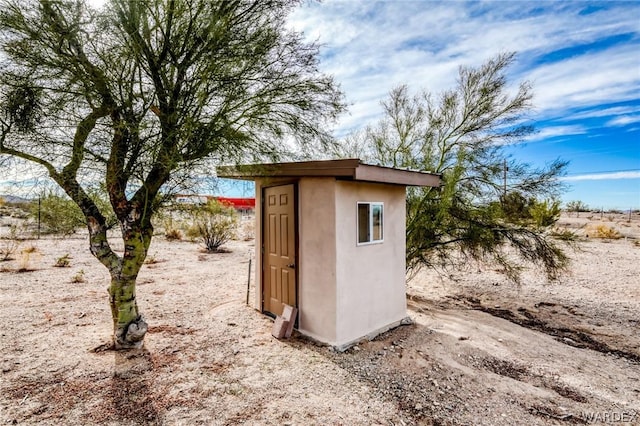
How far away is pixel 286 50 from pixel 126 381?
4191mm

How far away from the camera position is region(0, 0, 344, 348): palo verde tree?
10.1ft

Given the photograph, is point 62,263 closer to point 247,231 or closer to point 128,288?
point 128,288

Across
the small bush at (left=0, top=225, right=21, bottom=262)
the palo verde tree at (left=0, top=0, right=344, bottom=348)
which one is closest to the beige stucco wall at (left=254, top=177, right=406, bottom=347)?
the palo verde tree at (left=0, top=0, right=344, bottom=348)

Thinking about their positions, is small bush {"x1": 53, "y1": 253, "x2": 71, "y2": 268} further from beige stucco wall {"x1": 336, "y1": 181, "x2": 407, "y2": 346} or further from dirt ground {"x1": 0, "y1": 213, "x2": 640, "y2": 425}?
beige stucco wall {"x1": 336, "y1": 181, "x2": 407, "y2": 346}

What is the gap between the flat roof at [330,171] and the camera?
409 cm

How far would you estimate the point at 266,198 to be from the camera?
5.79 metres

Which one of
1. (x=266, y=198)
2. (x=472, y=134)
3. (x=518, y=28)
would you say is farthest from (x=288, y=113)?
(x=518, y=28)

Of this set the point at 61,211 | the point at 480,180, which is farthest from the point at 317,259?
the point at 480,180

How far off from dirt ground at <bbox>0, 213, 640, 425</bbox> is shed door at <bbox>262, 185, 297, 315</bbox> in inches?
17.8

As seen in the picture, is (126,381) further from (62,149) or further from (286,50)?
(286,50)

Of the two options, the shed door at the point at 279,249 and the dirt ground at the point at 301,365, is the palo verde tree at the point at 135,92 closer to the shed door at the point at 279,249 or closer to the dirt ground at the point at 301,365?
the dirt ground at the point at 301,365

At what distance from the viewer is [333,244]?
4.50 m

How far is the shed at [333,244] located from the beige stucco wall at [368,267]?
14 millimetres

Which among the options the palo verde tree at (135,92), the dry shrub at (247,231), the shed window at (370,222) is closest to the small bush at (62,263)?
the palo verde tree at (135,92)
